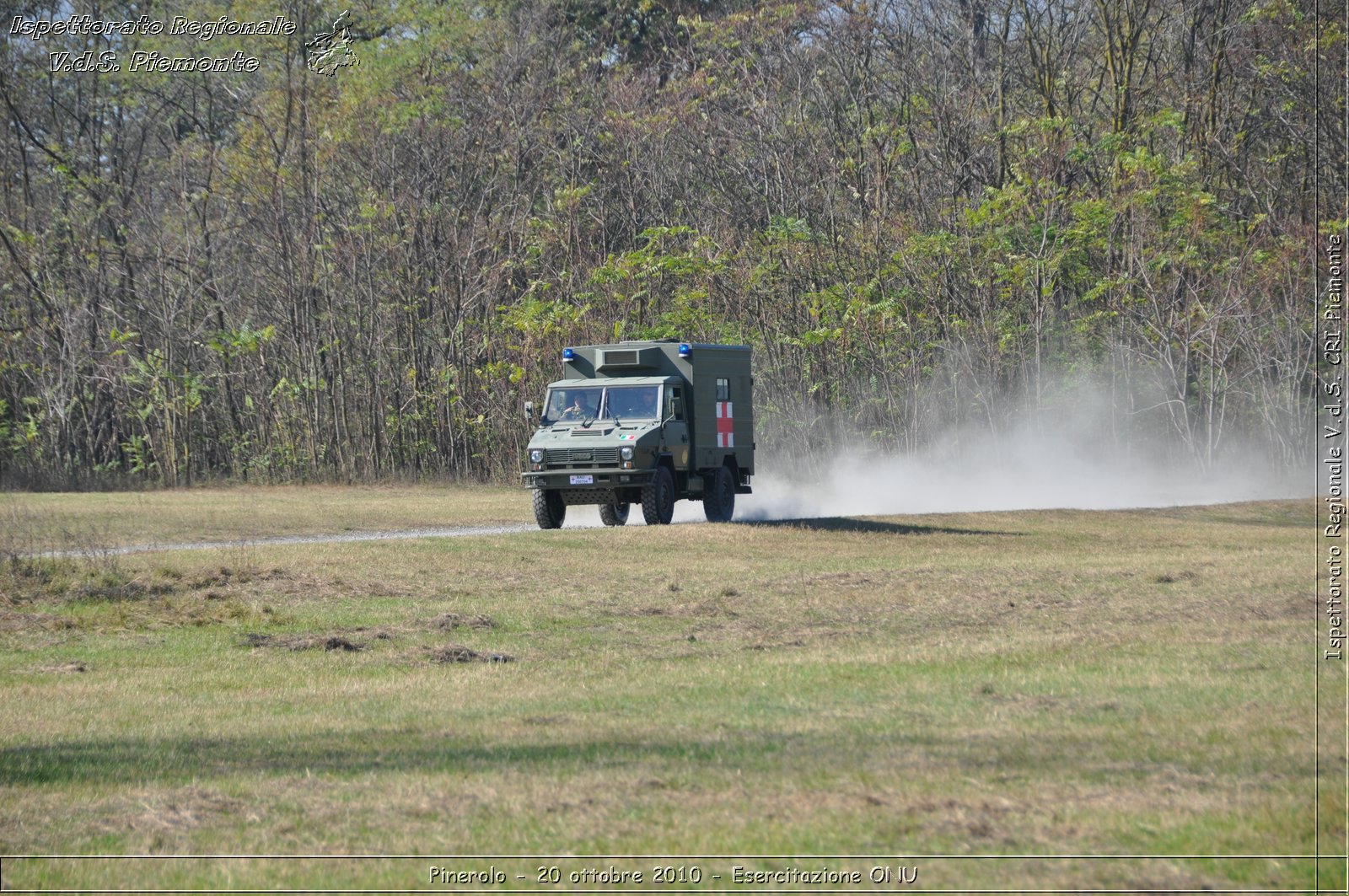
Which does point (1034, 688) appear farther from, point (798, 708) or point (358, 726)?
point (358, 726)

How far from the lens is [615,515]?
2528 cm

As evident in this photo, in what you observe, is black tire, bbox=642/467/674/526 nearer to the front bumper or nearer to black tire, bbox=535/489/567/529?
the front bumper

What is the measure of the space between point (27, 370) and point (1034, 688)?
3304 cm

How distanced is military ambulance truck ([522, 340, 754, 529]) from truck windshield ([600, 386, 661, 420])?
0.04ft

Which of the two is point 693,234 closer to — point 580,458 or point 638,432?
point 638,432

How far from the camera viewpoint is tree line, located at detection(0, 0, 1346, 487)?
3731 cm

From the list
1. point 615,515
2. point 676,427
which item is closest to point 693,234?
point 615,515

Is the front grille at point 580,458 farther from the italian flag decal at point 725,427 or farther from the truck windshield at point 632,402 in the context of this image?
the italian flag decal at point 725,427

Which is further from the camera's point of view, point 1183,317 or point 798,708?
point 1183,317

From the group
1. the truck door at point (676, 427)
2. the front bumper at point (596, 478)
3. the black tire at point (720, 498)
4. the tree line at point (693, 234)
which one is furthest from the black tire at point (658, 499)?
the tree line at point (693, 234)

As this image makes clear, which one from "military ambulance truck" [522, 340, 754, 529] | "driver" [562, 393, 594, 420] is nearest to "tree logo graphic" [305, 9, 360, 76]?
"military ambulance truck" [522, 340, 754, 529]

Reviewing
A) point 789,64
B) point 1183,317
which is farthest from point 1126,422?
point 789,64

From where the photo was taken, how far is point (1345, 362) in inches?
1275

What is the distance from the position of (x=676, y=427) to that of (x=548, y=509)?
2.43m
